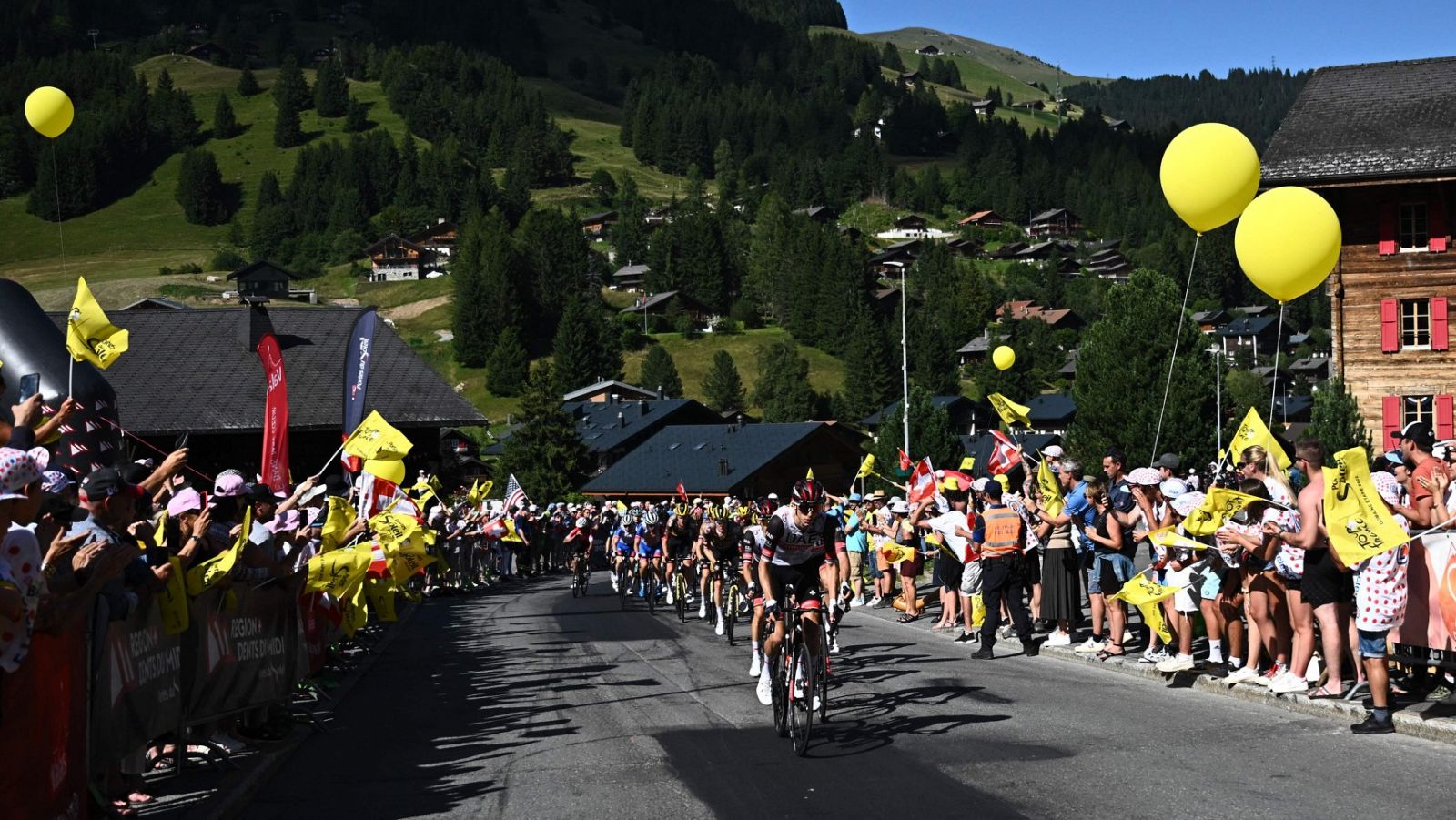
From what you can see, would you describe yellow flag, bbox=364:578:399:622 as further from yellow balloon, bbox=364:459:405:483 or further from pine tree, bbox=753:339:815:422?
pine tree, bbox=753:339:815:422

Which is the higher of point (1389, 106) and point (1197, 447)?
point (1389, 106)

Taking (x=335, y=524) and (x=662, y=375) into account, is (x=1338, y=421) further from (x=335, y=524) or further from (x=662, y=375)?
Answer: (x=662, y=375)

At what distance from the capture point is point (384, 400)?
56750 mm

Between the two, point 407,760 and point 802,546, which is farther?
point 802,546

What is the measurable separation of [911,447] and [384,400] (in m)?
38.9

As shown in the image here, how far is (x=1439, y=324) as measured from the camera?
4197cm

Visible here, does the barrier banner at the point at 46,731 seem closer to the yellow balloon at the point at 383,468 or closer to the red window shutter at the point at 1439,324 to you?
the yellow balloon at the point at 383,468

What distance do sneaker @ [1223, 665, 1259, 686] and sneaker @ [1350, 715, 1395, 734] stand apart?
2347mm

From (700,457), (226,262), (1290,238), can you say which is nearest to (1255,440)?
(1290,238)

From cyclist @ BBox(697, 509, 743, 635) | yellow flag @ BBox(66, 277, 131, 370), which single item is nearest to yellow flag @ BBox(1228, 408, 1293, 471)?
cyclist @ BBox(697, 509, 743, 635)

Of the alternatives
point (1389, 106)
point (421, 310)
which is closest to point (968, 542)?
point (1389, 106)

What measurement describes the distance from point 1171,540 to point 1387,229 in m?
32.9

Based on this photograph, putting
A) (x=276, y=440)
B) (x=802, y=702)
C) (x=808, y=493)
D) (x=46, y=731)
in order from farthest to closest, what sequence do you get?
(x=276, y=440) < (x=808, y=493) < (x=802, y=702) < (x=46, y=731)

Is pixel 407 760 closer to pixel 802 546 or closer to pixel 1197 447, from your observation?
pixel 802 546
